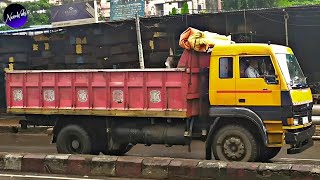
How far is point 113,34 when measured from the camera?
16.5 meters

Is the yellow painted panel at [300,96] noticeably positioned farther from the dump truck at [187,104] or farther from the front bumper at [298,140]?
the front bumper at [298,140]

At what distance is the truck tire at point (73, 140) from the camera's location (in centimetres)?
966

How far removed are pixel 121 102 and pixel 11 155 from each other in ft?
7.90

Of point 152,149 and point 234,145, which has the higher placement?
point 234,145

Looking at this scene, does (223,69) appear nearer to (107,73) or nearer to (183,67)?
(183,67)

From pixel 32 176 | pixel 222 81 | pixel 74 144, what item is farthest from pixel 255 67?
pixel 32 176

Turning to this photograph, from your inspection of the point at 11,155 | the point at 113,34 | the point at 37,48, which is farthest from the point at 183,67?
the point at 37,48

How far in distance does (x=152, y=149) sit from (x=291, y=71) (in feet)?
15.5

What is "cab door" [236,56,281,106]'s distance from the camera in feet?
26.2

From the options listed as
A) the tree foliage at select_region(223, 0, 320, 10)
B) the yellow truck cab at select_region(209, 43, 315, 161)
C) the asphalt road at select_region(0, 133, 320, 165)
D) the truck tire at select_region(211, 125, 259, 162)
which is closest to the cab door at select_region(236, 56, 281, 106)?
the yellow truck cab at select_region(209, 43, 315, 161)

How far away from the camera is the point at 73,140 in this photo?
993 centimetres

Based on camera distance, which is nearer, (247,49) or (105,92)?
(247,49)

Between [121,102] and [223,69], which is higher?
[223,69]

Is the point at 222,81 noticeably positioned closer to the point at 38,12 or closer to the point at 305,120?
the point at 305,120
